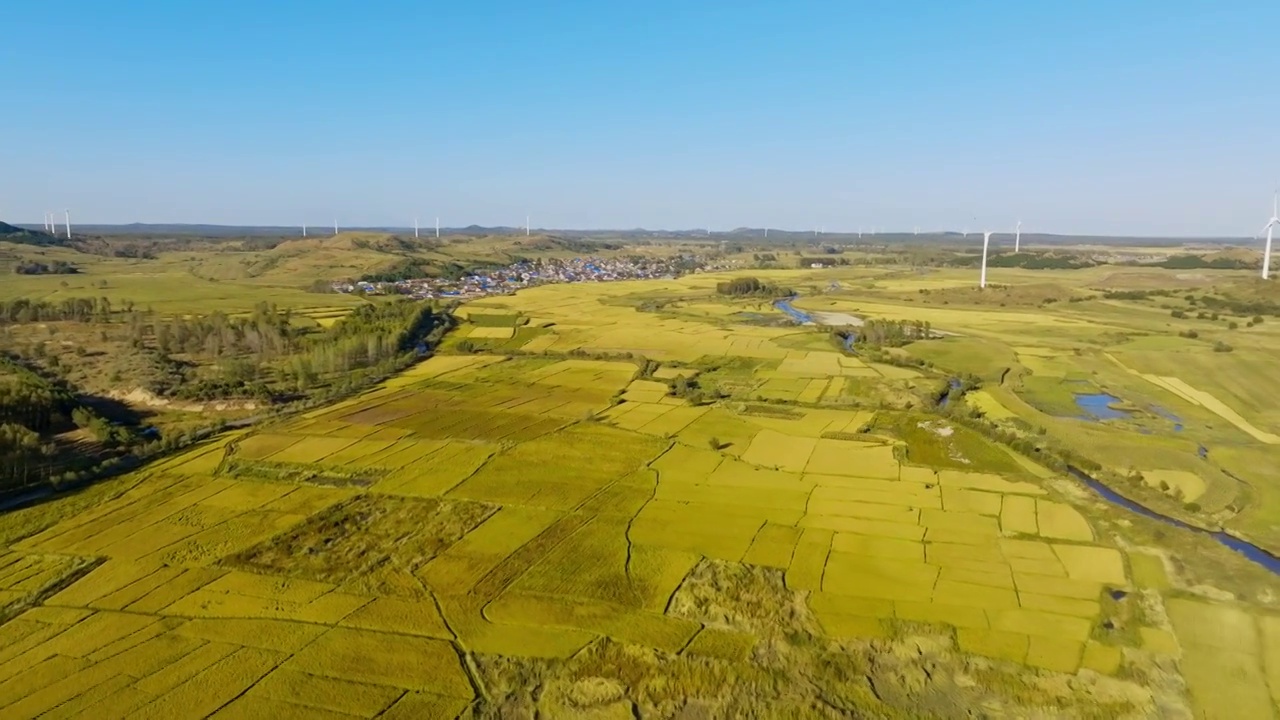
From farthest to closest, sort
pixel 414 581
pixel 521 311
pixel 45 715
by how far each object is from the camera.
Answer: pixel 521 311 → pixel 414 581 → pixel 45 715

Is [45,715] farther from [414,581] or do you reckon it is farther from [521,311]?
[521,311]

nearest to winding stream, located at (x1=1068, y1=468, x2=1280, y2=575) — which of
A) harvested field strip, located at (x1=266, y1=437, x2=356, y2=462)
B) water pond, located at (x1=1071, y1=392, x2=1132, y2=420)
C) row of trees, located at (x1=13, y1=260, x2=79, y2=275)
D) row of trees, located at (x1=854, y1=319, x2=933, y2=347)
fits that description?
water pond, located at (x1=1071, y1=392, x2=1132, y2=420)

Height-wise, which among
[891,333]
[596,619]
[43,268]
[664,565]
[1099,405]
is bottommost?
[596,619]

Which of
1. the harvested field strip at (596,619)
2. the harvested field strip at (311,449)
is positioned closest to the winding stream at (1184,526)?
the harvested field strip at (596,619)

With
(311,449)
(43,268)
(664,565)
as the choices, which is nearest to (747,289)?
(311,449)

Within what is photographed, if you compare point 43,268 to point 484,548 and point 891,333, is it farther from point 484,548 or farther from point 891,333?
point 484,548

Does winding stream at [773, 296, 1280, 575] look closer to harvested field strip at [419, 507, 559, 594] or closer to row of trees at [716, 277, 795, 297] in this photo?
harvested field strip at [419, 507, 559, 594]

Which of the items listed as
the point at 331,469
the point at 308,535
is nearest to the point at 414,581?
the point at 308,535

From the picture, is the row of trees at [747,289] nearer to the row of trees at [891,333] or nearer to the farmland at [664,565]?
the row of trees at [891,333]
